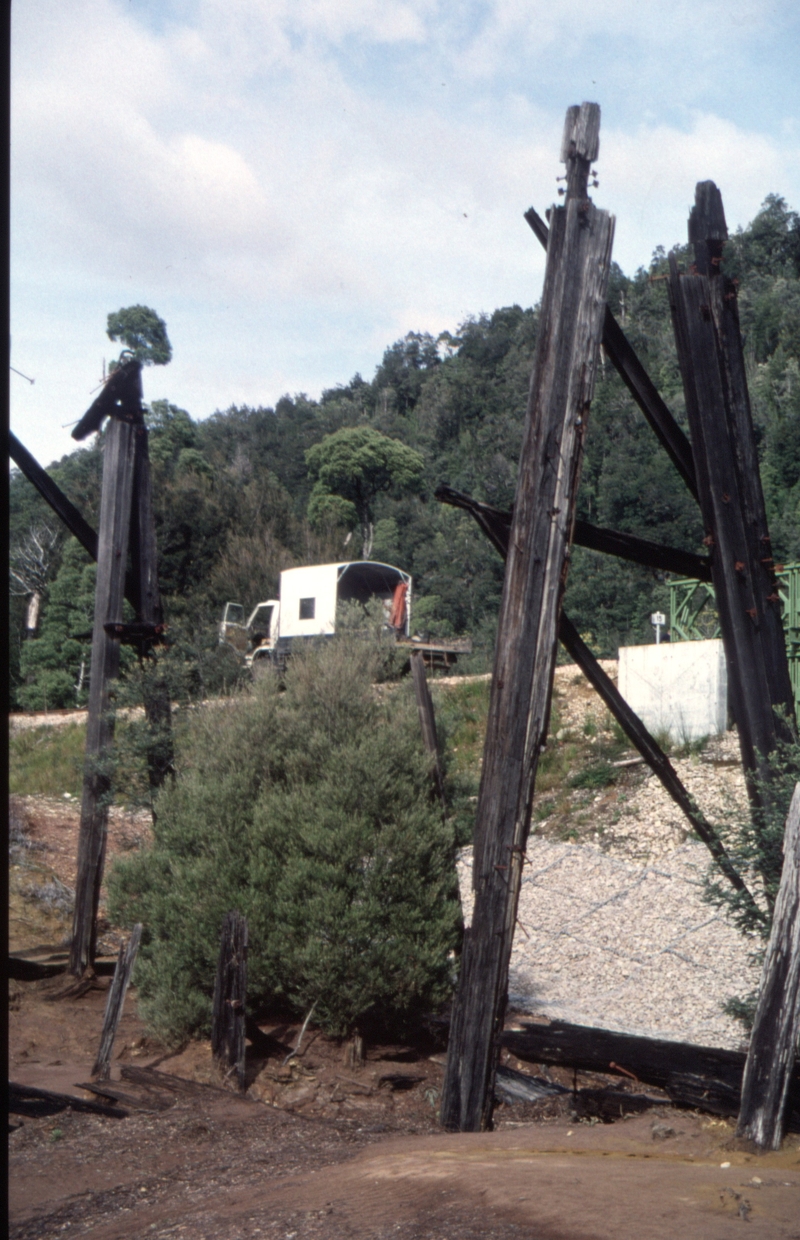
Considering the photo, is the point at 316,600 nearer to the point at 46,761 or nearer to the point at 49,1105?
the point at 46,761

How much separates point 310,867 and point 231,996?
1.20 metres

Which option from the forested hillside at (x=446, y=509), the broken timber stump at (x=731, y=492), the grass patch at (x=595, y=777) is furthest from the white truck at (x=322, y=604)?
the broken timber stump at (x=731, y=492)

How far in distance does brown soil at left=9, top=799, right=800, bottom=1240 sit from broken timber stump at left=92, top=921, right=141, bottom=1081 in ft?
0.56

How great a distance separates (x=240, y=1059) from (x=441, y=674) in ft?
57.7

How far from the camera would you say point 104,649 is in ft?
33.9

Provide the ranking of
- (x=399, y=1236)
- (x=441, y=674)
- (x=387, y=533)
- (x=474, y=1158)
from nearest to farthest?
(x=399, y=1236), (x=474, y=1158), (x=441, y=674), (x=387, y=533)

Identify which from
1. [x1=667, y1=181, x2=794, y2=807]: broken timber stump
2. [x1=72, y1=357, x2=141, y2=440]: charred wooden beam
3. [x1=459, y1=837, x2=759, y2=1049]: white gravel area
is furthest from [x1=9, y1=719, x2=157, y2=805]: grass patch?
[x1=667, y1=181, x2=794, y2=807]: broken timber stump

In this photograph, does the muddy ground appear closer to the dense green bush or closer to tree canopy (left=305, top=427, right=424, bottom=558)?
the dense green bush

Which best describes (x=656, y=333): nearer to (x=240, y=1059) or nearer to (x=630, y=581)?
(x=630, y=581)

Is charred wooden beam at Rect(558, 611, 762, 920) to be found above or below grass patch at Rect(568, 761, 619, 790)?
above

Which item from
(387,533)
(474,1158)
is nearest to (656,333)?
(387,533)

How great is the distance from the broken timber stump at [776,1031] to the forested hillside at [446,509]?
19.6m

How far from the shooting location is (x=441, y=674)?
2472 cm

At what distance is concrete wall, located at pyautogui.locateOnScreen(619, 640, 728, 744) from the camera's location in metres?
17.0
